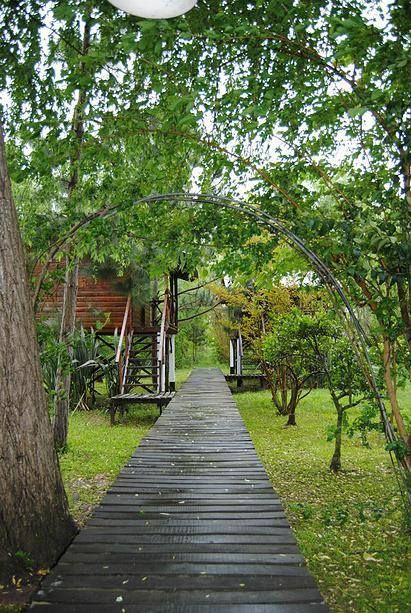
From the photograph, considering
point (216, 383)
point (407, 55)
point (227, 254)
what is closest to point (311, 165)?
point (227, 254)

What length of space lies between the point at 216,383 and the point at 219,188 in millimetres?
7334

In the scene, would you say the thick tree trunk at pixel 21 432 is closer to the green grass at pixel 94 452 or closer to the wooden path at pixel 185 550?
the wooden path at pixel 185 550

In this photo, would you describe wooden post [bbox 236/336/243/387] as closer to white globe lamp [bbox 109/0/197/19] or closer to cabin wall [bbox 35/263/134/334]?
cabin wall [bbox 35/263/134/334]

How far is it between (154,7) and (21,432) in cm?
202

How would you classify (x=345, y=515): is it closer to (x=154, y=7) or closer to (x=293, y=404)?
(x=154, y=7)

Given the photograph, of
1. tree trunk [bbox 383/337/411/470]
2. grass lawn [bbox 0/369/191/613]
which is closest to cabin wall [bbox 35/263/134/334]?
grass lawn [bbox 0/369/191/613]

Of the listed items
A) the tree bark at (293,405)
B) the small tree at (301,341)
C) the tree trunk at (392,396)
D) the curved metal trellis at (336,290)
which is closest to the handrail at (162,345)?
the tree bark at (293,405)

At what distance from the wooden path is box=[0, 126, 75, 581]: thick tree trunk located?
21 cm

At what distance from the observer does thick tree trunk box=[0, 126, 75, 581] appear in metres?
2.48

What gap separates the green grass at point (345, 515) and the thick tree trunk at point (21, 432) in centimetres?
163

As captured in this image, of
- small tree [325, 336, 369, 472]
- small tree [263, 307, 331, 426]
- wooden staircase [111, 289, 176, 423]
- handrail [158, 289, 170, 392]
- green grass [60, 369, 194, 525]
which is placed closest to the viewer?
green grass [60, 369, 194, 525]

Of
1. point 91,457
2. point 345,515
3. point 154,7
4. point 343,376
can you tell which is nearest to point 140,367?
point 91,457

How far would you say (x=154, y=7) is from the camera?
1951 mm

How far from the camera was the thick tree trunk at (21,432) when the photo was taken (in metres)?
2.48
